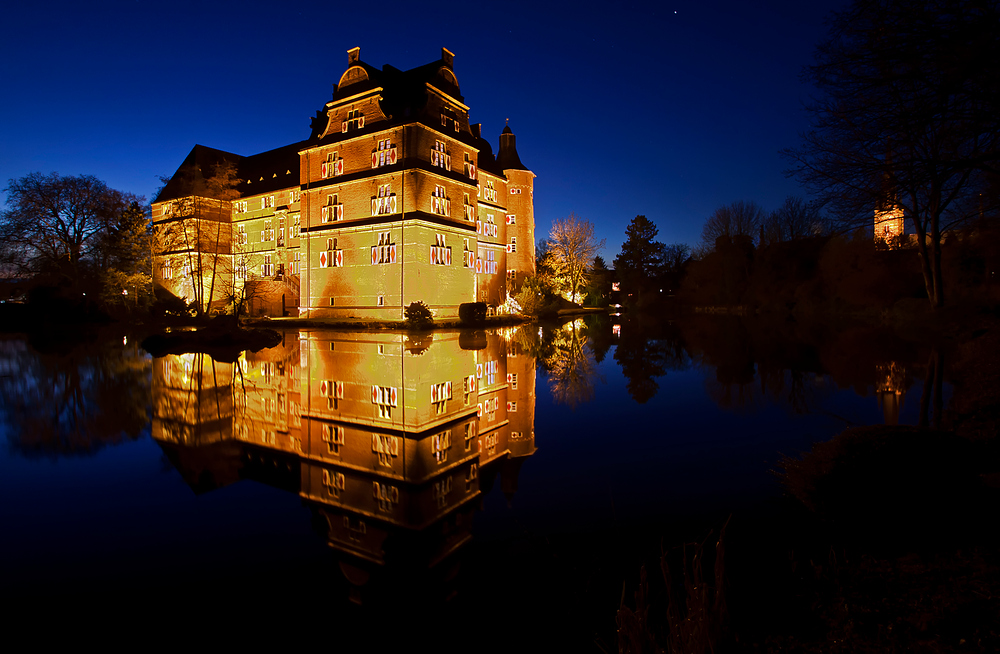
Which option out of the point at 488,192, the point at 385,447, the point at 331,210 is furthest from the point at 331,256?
A: the point at 385,447

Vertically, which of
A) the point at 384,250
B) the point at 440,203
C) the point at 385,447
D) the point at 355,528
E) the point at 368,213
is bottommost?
the point at 355,528

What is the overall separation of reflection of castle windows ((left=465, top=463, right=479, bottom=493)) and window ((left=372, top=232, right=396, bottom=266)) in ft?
85.9

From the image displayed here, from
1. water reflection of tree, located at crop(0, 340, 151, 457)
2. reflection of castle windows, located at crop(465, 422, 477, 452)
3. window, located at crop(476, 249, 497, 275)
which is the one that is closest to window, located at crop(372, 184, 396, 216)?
window, located at crop(476, 249, 497, 275)

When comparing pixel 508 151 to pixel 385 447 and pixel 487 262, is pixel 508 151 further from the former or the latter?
pixel 385 447

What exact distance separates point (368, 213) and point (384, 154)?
3993mm

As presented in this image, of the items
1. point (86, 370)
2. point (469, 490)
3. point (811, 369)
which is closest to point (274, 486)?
point (469, 490)

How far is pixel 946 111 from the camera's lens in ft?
18.5

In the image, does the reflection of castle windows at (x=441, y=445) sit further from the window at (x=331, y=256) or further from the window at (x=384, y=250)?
the window at (x=331, y=256)

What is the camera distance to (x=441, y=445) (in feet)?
20.9

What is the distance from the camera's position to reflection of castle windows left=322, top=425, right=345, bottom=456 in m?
6.25

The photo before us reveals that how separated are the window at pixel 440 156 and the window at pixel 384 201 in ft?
11.4

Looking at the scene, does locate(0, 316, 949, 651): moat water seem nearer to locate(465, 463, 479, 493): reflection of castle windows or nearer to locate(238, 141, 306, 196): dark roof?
locate(465, 463, 479, 493): reflection of castle windows

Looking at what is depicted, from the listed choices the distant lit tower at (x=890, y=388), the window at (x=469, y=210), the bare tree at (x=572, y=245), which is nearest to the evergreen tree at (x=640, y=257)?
the bare tree at (x=572, y=245)

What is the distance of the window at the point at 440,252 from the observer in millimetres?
30719
